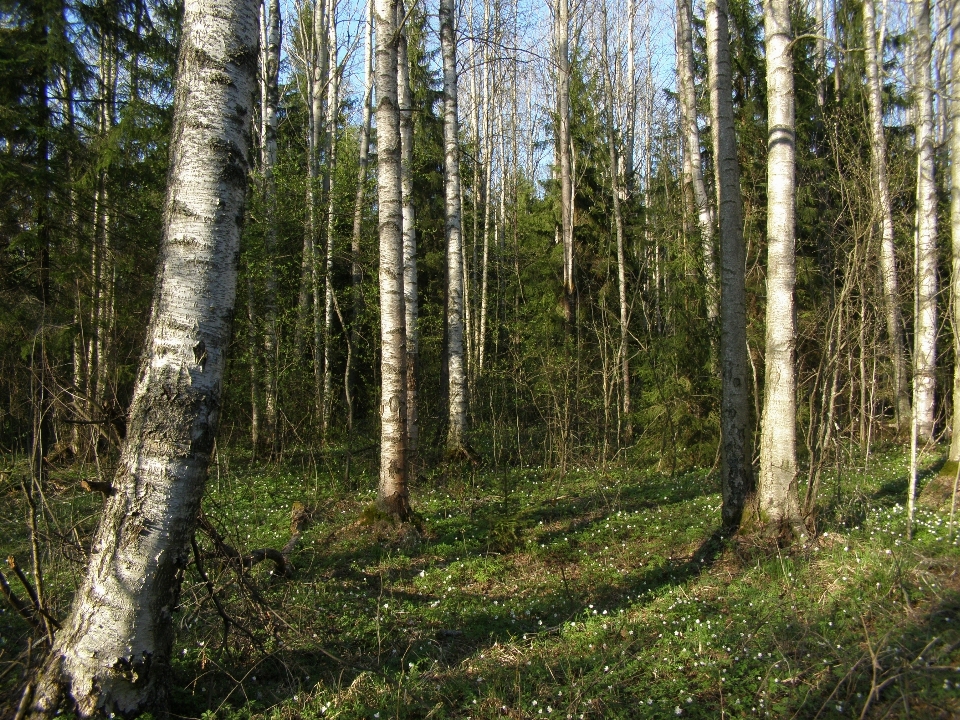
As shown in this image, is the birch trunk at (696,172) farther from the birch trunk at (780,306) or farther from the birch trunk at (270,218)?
the birch trunk at (270,218)

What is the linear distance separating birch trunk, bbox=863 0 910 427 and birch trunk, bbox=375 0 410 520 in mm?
5564

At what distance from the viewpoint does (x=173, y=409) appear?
3.29 m

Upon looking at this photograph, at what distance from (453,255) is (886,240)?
769cm

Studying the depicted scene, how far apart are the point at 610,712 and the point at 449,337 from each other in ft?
29.2

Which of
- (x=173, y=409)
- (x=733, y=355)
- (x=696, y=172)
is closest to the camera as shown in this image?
(x=173, y=409)

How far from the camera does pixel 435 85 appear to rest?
21969 mm

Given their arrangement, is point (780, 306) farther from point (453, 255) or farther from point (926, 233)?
point (926, 233)

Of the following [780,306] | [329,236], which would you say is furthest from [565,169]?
[780,306]

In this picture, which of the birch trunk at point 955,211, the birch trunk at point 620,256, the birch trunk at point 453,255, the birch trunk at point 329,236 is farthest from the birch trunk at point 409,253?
the birch trunk at point 955,211

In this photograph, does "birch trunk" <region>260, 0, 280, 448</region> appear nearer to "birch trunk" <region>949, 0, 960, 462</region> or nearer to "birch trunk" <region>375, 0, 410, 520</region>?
"birch trunk" <region>375, 0, 410, 520</region>

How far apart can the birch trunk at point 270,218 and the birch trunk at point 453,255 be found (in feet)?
11.0

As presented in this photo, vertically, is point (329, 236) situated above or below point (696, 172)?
below

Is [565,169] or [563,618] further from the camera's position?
[565,169]

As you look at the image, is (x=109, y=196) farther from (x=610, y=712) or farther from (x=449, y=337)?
(x=610, y=712)
